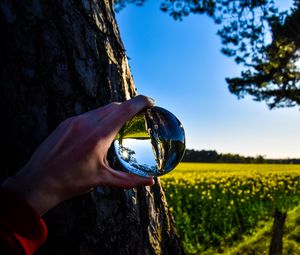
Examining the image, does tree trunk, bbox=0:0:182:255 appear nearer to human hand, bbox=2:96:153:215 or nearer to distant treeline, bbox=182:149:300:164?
human hand, bbox=2:96:153:215

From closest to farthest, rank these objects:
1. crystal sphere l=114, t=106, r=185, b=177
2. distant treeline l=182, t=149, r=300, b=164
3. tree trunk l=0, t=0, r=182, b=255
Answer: crystal sphere l=114, t=106, r=185, b=177, tree trunk l=0, t=0, r=182, b=255, distant treeline l=182, t=149, r=300, b=164

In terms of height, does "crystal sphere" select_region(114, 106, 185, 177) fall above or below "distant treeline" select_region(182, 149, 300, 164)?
below

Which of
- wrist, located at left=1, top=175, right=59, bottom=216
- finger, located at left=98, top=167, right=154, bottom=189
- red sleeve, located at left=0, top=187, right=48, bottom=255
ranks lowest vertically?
red sleeve, located at left=0, top=187, right=48, bottom=255

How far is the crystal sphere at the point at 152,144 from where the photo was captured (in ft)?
3.72

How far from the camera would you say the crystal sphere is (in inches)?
44.6

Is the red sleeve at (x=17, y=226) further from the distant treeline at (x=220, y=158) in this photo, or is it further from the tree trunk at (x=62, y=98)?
the distant treeline at (x=220, y=158)

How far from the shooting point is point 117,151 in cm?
113

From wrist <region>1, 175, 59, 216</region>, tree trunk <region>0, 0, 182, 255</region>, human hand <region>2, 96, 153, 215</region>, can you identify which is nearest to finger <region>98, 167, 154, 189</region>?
human hand <region>2, 96, 153, 215</region>

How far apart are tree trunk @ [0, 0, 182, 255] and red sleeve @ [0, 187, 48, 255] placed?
1.78 ft

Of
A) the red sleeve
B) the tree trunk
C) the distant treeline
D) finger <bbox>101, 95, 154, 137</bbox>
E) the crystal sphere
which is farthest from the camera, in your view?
the distant treeline

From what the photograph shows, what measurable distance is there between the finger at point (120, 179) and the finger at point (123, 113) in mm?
Result: 92

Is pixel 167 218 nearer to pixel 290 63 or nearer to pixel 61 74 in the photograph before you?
pixel 61 74

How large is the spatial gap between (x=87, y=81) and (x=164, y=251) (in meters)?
0.74

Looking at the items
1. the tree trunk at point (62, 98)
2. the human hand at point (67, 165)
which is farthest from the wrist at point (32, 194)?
the tree trunk at point (62, 98)
